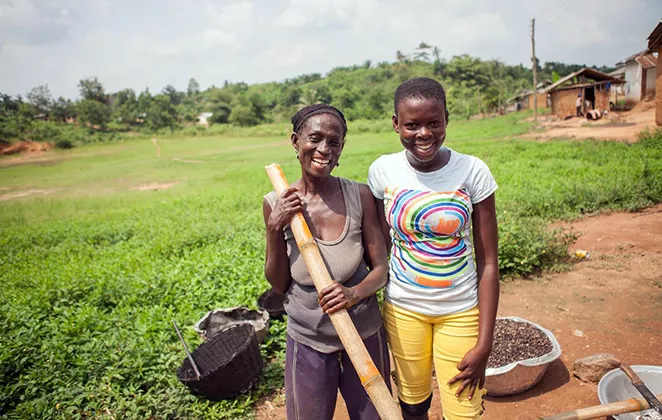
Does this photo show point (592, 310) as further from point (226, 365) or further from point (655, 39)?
point (655, 39)

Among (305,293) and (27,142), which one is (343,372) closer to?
(305,293)

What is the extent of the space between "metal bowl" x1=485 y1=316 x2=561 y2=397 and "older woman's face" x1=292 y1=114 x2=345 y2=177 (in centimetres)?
168

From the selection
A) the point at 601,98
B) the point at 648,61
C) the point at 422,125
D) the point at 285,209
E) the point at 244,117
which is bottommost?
the point at 285,209

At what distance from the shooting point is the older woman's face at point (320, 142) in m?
1.53

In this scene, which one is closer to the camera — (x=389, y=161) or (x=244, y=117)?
(x=389, y=161)

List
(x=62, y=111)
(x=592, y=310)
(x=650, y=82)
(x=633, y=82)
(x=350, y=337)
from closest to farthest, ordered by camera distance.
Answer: (x=350, y=337)
(x=592, y=310)
(x=650, y=82)
(x=633, y=82)
(x=62, y=111)

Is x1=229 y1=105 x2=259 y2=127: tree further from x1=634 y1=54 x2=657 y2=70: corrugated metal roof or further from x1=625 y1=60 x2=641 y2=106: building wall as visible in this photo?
x1=634 y1=54 x2=657 y2=70: corrugated metal roof

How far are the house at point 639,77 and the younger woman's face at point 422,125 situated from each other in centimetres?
1996

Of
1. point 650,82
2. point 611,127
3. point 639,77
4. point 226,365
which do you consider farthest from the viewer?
point 639,77

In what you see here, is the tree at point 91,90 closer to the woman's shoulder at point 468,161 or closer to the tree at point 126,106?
the tree at point 126,106

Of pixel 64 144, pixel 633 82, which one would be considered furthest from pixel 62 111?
pixel 633 82

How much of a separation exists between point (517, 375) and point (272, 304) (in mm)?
1973

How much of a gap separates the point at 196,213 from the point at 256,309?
5.05 m

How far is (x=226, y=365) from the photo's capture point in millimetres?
2744
